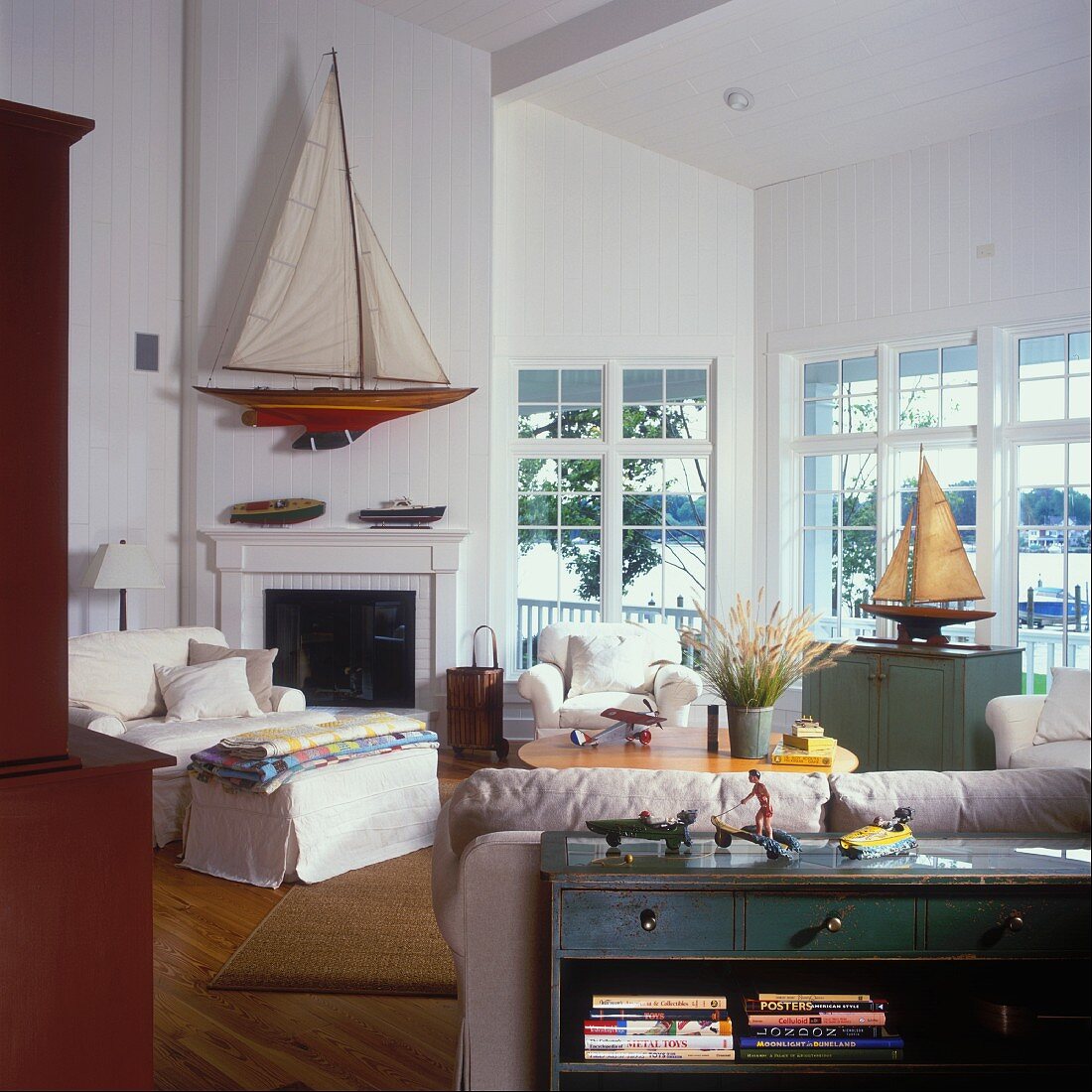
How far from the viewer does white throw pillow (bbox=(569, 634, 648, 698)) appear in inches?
240

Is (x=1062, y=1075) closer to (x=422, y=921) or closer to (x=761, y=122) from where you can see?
(x=422, y=921)

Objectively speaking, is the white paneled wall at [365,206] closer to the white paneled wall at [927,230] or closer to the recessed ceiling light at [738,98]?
the recessed ceiling light at [738,98]

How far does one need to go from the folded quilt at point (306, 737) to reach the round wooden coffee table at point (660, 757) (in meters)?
0.58

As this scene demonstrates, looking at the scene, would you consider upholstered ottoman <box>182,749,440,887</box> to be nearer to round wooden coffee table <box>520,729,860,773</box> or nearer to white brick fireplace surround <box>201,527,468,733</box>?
round wooden coffee table <box>520,729,860,773</box>

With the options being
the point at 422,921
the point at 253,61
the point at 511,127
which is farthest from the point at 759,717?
the point at 253,61

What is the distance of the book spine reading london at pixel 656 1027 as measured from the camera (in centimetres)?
198

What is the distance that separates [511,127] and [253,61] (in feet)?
5.30

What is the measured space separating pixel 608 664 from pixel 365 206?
3.15 m

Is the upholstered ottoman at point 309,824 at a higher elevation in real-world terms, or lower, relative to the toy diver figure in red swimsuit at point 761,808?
lower

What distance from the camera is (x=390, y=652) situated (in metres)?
6.80

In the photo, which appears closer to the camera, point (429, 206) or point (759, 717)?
point (759, 717)

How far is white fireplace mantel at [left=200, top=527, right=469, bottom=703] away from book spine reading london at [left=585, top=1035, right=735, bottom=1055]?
479cm

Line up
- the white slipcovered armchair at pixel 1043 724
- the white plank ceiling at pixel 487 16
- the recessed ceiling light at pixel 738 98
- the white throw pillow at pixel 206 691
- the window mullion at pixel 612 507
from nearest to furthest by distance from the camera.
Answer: the white slipcovered armchair at pixel 1043 724, the white throw pillow at pixel 206 691, the recessed ceiling light at pixel 738 98, the white plank ceiling at pixel 487 16, the window mullion at pixel 612 507

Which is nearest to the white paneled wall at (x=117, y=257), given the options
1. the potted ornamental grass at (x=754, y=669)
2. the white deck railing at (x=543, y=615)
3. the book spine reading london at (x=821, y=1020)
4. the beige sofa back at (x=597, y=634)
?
the white deck railing at (x=543, y=615)
